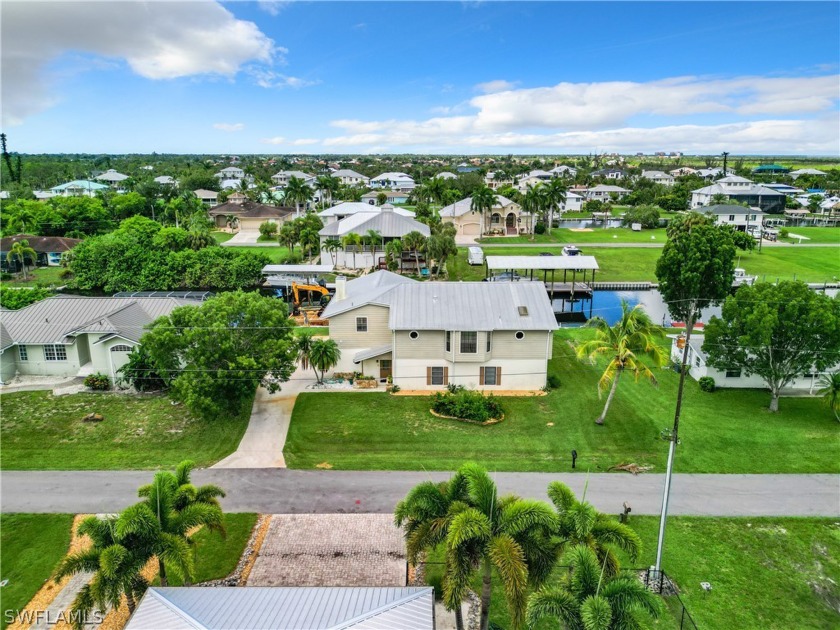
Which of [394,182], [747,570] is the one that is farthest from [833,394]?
[394,182]

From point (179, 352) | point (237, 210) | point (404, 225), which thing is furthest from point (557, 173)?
point (179, 352)

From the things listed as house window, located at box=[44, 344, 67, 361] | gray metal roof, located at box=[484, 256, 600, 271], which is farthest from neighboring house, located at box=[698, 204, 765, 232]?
house window, located at box=[44, 344, 67, 361]

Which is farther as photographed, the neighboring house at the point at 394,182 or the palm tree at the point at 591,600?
the neighboring house at the point at 394,182

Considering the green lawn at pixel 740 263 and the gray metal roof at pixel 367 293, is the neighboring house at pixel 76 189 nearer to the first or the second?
the green lawn at pixel 740 263

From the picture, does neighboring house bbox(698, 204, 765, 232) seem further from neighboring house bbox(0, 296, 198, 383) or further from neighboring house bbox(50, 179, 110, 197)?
neighboring house bbox(50, 179, 110, 197)

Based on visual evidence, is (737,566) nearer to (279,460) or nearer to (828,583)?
(828,583)

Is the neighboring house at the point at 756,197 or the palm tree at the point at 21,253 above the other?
the neighboring house at the point at 756,197

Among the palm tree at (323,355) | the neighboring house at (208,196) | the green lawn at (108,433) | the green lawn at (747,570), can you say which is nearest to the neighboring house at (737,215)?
the palm tree at (323,355)
